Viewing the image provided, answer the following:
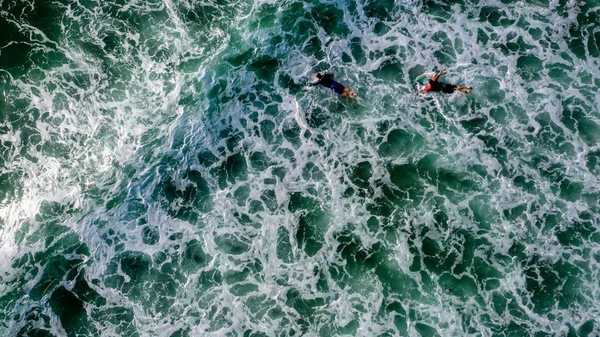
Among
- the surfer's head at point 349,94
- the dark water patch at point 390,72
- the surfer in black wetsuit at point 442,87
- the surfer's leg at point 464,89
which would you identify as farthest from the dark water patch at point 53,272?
the surfer's leg at point 464,89

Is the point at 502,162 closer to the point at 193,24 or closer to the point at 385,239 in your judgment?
the point at 385,239

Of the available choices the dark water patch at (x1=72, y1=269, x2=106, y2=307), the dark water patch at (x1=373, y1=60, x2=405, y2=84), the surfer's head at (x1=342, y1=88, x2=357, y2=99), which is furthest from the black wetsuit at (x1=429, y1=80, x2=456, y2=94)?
the dark water patch at (x1=72, y1=269, x2=106, y2=307)

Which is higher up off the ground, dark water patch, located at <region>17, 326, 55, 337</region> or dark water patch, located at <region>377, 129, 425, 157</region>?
dark water patch, located at <region>377, 129, 425, 157</region>

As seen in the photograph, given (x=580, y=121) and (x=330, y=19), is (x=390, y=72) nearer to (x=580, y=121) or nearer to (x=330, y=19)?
(x=330, y=19)

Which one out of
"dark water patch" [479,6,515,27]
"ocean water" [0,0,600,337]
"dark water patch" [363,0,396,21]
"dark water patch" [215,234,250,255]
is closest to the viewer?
"ocean water" [0,0,600,337]

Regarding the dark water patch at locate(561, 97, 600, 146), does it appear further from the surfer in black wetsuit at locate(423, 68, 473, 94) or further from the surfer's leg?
the surfer in black wetsuit at locate(423, 68, 473, 94)

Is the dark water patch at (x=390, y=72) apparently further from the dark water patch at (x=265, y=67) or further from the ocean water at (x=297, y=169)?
the dark water patch at (x=265, y=67)

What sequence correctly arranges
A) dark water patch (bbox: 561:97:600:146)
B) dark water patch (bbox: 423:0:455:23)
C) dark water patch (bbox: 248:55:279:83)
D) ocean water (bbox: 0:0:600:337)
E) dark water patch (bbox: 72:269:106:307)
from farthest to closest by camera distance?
dark water patch (bbox: 423:0:455:23), dark water patch (bbox: 248:55:279:83), dark water patch (bbox: 561:97:600:146), dark water patch (bbox: 72:269:106:307), ocean water (bbox: 0:0:600:337)

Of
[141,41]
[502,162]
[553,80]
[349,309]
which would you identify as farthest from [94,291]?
[553,80]
